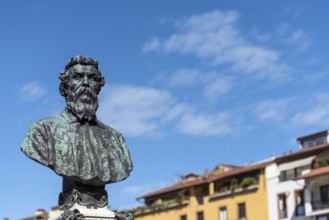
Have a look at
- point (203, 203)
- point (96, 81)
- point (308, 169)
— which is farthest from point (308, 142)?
point (96, 81)

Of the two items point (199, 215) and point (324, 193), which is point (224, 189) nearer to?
point (199, 215)

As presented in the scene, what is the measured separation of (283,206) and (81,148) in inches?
1786

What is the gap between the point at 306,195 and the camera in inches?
2055

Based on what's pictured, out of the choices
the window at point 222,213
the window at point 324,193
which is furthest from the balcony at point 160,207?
the window at point 324,193

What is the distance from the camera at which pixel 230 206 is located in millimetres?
57562

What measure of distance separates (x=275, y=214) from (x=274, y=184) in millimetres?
2260

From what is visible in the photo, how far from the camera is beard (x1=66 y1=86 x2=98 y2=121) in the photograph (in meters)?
10.8

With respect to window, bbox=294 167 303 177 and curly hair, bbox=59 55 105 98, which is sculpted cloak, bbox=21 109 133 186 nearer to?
curly hair, bbox=59 55 105 98

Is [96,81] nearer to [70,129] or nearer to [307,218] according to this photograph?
[70,129]

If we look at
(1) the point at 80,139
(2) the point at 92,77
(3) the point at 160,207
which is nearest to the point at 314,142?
(3) the point at 160,207

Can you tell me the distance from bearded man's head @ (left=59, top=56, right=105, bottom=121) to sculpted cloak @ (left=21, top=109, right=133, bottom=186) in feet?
0.58

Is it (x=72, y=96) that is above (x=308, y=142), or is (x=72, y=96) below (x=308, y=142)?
below

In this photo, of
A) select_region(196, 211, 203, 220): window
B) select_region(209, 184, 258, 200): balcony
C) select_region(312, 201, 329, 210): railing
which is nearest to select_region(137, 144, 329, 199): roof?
select_region(209, 184, 258, 200): balcony

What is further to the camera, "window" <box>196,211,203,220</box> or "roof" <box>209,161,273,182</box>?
"window" <box>196,211,203,220</box>
